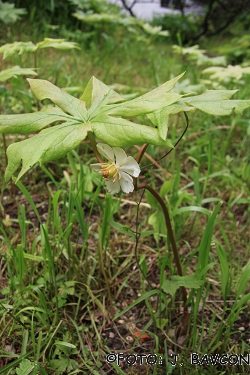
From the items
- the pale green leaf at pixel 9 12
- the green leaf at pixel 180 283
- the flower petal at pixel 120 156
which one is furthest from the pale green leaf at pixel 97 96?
the pale green leaf at pixel 9 12

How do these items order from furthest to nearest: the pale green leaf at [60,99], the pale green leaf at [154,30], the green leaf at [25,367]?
the pale green leaf at [154,30]
the green leaf at [25,367]
the pale green leaf at [60,99]

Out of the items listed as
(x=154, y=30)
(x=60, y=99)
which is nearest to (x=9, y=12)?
(x=154, y=30)

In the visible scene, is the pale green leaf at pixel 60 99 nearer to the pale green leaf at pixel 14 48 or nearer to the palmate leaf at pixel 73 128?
the palmate leaf at pixel 73 128

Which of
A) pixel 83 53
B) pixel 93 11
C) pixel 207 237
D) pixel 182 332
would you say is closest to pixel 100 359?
pixel 182 332

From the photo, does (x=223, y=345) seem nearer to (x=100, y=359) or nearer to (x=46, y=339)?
(x=100, y=359)

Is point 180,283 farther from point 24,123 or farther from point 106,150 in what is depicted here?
point 24,123

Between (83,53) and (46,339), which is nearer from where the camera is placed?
(46,339)
